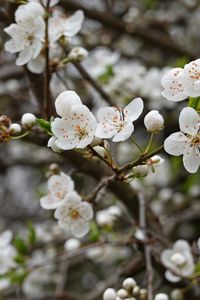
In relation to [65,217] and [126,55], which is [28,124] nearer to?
[65,217]

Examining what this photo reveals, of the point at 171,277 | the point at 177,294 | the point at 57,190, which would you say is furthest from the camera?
the point at 177,294

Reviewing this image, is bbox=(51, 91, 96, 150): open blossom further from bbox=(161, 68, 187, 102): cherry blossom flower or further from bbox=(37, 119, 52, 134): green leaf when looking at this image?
bbox=(161, 68, 187, 102): cherry blossom flower

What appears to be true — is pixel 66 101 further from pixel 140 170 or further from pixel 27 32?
pixel 27 32

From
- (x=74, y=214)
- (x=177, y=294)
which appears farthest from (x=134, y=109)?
(x=177, y=294)

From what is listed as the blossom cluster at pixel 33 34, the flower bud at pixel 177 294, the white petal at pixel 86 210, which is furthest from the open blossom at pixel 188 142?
the flower bud at pixel 177 294

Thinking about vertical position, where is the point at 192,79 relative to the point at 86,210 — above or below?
above

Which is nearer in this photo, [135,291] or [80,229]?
[135,291]

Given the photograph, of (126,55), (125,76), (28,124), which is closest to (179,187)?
(126,55)

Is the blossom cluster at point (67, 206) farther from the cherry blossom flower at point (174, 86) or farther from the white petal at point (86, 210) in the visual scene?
the cherry blossom flower at point (174, 86)
